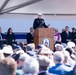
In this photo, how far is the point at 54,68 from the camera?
616 cm

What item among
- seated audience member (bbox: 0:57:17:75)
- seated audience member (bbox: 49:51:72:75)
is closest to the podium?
seated audience member (bbox: 49:51:72:75)

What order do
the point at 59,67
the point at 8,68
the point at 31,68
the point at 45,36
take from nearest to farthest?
the point at 31,68, the point at 8,68, the point at 59,67, the point at 45,36

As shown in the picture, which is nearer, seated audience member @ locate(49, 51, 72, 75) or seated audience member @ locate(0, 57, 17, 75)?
seated audience member @ locate(0, 57, 17, 75)

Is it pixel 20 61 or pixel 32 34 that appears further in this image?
pixel 32 34

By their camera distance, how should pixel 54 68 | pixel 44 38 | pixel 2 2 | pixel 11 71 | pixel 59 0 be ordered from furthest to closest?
pixel 59 0 < pixel 2 2 < pixel 44 38 < pixel 54 68 < pixel 11 71

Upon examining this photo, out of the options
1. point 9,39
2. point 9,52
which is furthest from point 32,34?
point 9,52

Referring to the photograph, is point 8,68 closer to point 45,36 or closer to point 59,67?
point 59,67

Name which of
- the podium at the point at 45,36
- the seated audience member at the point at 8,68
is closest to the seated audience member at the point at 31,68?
the seated audience member at the point at 8,68

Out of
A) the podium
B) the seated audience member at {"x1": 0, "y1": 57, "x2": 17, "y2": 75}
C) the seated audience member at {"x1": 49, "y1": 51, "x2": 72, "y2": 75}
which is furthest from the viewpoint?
the podium

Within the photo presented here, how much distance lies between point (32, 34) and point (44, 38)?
95.8 inches

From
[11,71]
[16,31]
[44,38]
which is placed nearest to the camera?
[11,71]

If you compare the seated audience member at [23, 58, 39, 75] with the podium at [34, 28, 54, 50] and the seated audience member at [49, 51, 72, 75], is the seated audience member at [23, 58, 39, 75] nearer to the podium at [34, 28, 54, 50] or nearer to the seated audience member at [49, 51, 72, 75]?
the seated audience member at [49, 51, 72, 75]

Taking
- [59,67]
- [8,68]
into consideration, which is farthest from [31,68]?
[59,67]

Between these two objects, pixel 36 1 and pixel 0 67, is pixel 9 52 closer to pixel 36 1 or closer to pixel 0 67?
pixel 0 67
